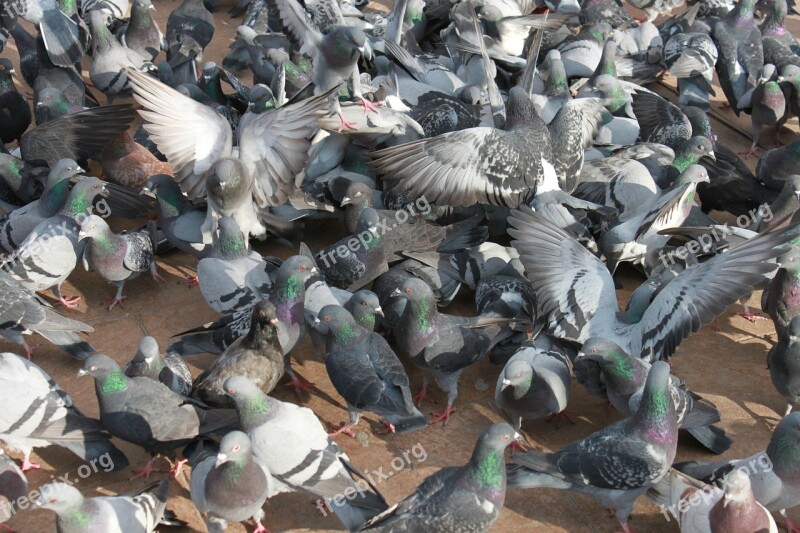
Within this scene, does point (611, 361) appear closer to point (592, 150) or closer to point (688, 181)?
point (688, 181)

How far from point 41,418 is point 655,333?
4.00 metres

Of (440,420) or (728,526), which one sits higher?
(728,526)

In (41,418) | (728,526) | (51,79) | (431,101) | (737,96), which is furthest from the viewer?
(737,96)

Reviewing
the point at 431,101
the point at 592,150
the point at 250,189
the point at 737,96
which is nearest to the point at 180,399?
the point at 250,189

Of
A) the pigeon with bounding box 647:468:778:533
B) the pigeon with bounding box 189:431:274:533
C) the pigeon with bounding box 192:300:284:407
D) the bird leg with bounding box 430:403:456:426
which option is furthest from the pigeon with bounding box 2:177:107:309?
the pigeon with bounding box 647:468:778:533

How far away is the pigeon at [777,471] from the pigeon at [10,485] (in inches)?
158

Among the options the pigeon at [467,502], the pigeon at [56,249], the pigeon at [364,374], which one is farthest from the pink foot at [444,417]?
the pigeon at [56,249]

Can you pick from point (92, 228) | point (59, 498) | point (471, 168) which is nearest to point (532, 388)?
point (471, 168)

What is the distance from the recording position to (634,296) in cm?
669

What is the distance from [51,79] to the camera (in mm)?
9609

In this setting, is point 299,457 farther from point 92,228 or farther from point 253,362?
point 92,228

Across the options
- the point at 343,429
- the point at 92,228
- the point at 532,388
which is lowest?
the point at 343,429

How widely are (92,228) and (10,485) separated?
2326 millimetres

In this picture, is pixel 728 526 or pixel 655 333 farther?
pixel 655 333
